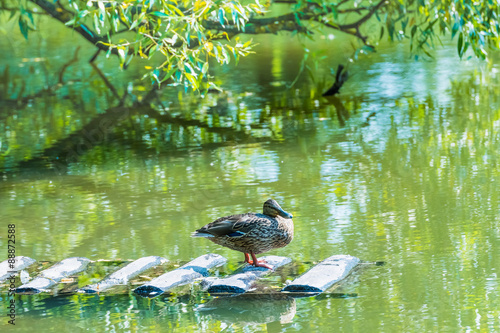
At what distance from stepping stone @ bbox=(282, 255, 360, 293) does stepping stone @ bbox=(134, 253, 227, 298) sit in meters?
0.73

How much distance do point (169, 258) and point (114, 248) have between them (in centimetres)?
64

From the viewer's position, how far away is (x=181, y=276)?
5.92 m

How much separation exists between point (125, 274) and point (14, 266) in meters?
0.98

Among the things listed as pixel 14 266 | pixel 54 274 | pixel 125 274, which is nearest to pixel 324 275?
pixel 125 274

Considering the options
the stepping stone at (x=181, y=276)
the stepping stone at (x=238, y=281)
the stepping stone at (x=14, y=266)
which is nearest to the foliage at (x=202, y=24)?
the stepping stone at (x=14, y=266)

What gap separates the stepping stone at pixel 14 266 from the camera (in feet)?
20.6

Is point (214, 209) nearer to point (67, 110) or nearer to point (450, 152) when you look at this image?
point (450, 152)

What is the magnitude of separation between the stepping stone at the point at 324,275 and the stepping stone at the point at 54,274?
168cm

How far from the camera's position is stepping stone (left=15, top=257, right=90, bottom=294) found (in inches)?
234

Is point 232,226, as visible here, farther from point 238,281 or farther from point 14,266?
point 14,266

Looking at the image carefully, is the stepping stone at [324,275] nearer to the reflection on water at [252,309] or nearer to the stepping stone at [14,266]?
the reflection on water at [252,309]

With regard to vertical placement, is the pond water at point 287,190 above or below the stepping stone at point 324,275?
below

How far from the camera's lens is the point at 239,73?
57.4ft

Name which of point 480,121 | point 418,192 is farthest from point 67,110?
point 418,192
